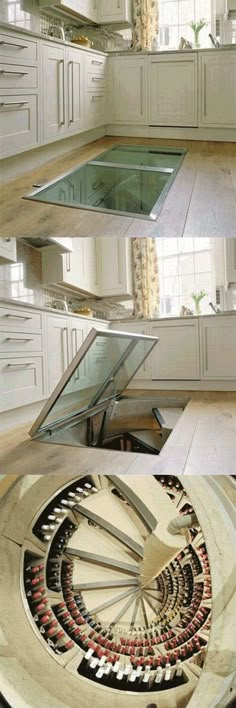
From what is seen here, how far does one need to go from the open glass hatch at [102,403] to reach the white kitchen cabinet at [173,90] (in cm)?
97

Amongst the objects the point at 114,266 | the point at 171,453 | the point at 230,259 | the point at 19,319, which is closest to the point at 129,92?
the point at 230,259

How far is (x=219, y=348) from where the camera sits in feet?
3.25

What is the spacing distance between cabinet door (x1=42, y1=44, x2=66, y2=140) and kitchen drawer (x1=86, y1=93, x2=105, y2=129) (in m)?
0.09

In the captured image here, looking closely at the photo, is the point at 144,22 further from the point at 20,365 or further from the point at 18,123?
the point at 20,365

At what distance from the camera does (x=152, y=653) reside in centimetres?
44

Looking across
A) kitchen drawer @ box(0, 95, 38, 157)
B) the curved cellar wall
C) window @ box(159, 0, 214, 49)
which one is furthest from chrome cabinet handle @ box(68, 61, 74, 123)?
the curved cellar wall

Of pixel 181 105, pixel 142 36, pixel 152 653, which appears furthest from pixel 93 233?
pixel 181 105

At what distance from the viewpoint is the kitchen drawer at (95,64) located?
1.33 metres

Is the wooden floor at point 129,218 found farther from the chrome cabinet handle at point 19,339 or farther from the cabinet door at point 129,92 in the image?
the cabinet door at point 129,92

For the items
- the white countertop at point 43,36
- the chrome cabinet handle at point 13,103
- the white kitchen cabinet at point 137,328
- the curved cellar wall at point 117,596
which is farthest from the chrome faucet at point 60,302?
the white countertop at point 43,36

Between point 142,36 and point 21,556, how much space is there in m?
1.33

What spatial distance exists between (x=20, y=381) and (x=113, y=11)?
0.90 m

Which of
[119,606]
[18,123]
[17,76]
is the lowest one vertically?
→ [119,606]

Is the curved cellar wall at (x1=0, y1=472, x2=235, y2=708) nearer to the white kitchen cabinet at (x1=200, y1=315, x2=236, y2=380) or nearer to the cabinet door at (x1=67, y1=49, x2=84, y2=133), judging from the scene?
the white kitchen cabinet at (x1=200, y1=315, x2=236, y2=380)
